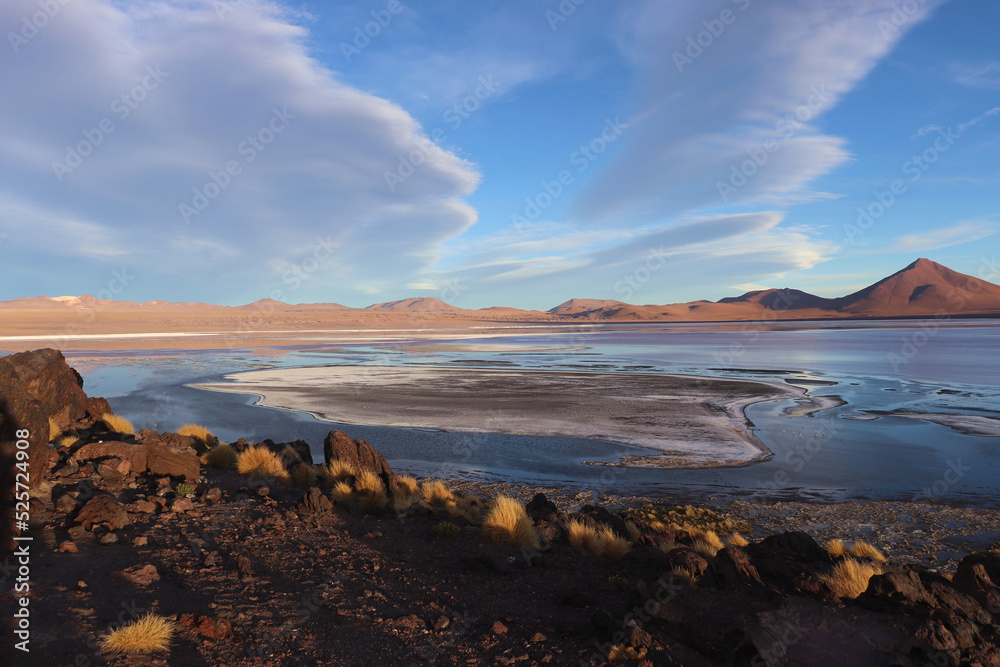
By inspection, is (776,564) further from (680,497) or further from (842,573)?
(680,497)

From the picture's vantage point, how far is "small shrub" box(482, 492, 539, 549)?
7.54 meters

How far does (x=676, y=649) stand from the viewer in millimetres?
4852

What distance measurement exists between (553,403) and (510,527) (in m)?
14.1

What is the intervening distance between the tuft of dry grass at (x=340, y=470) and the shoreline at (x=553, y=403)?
20.4 ft

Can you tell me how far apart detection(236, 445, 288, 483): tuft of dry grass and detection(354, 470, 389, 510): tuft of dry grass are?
1.84m

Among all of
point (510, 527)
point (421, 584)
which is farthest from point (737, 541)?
point (421, 584)

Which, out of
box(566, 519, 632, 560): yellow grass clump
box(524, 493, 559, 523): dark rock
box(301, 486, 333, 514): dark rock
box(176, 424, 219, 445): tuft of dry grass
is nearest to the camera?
box(566, 519, 632, 560): yellow grass clump

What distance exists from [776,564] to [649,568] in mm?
1580

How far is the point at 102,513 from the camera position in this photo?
7.12 metres

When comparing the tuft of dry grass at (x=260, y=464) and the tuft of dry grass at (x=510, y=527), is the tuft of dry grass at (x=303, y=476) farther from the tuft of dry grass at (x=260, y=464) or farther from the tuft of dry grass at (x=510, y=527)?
the tuft of dry grass at (x=510, y=527)

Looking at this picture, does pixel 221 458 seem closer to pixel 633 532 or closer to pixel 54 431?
pixel 54 431

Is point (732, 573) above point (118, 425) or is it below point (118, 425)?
below

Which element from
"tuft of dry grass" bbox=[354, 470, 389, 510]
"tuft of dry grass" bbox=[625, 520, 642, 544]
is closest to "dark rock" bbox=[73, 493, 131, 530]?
"tuft of dry grass" bbox=[354, 470, 389, 510]

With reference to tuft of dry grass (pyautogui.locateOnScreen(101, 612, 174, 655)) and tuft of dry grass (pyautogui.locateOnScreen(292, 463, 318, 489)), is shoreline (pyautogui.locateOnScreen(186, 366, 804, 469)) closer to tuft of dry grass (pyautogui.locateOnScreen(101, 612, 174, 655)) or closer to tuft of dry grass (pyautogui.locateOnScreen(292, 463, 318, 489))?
tuft of dry grass (pyautogui.locateOnScreen(292, 463, 318, 489))
